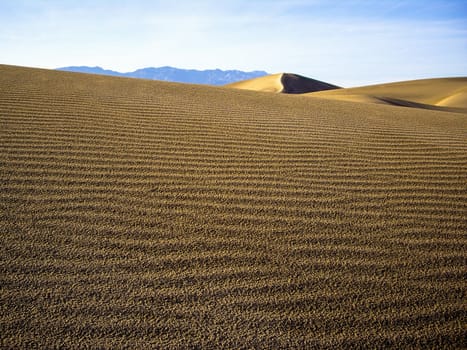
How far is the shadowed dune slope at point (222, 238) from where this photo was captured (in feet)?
6.23

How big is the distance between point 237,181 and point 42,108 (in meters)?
3.40

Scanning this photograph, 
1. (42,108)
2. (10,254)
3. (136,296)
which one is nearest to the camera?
(136,296)

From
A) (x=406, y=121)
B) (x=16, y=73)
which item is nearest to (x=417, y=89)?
(x=406, y=121)

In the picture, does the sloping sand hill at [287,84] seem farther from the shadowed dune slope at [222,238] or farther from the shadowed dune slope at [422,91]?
the shadowed dune slope at [222,238]

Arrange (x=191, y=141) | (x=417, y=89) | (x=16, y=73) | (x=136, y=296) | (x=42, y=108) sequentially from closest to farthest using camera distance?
1. (x=136, y=296)
2. (x=191, y=141)
3. (x=42, y=108)
4. (x=16, y=73)
5. (x=417, y=89)

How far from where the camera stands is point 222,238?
2.61 meters

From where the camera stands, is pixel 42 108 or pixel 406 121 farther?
pixel 406 121

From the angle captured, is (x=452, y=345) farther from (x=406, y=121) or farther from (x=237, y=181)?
(x=406, y=121)

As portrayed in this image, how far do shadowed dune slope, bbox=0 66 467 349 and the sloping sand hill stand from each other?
36.1 metres

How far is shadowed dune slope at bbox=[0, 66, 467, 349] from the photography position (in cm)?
190

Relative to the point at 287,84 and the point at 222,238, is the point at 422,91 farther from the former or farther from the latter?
the point at 222,238

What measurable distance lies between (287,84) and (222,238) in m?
42.2

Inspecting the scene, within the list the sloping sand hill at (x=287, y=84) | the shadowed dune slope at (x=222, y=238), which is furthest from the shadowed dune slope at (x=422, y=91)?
the shadowed dune slope at (x=222, y=238)

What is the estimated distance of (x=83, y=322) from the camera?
73.1 inches
